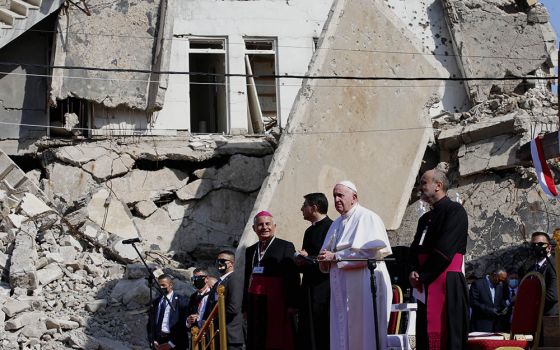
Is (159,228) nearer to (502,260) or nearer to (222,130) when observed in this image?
(222,130)

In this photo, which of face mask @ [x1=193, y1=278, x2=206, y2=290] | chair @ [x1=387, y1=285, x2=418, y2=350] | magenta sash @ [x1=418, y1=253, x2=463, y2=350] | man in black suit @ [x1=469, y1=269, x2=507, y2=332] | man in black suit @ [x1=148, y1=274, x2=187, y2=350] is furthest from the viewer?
man in black suit @ [x1=469, y1=269, x2=507, y2=332]

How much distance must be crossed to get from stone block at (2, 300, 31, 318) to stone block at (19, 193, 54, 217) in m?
2.09

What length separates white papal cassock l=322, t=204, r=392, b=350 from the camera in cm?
826

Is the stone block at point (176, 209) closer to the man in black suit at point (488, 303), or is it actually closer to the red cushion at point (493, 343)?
the man in black suit at point (488, 303)

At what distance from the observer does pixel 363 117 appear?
15133 millimetres

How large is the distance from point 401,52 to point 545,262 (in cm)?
613

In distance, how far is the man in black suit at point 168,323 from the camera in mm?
11539

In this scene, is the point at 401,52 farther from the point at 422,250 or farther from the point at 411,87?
the point at 422,250

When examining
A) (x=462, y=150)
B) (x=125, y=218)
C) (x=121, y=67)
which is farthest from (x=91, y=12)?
(x=462, y=150)

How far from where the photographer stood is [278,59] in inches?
730

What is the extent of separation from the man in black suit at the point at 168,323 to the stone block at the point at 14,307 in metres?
2.03

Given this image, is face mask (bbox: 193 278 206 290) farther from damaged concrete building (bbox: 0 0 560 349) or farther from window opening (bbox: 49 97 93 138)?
window opening (bbox: 49 97 93 138)

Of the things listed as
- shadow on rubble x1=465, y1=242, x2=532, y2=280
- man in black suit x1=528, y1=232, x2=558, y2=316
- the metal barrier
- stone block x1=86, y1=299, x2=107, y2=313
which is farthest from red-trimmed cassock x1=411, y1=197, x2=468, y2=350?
shadow on rubble x1=465, y1=242, x2=532, y2=280

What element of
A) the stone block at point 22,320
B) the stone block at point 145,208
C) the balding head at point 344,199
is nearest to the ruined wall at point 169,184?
the stone block at point 145,208
